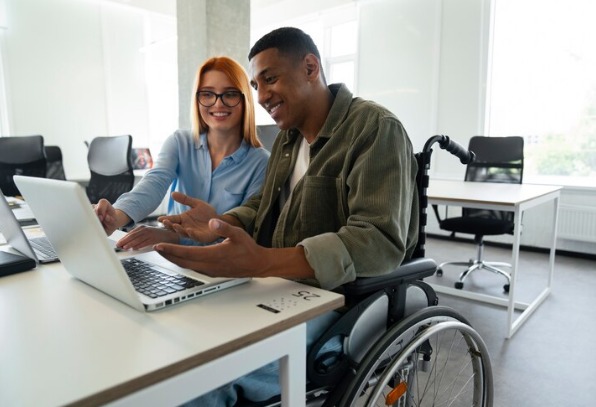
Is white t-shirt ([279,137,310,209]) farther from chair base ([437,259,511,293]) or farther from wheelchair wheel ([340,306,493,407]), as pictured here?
chair base ([437,259,511,293])

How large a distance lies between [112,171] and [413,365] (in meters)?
3.10

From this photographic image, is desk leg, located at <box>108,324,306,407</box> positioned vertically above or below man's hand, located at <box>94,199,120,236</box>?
below

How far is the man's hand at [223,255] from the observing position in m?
0.74

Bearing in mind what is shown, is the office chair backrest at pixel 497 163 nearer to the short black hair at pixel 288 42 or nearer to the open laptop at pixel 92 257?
the short black hair at pixel 288 42

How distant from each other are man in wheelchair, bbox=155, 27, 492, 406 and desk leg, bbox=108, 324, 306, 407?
166 millimetres

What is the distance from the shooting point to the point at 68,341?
24.4 inches

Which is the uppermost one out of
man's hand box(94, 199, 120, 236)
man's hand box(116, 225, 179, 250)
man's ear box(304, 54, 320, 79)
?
man's ear box(304, 54, 320, 79)

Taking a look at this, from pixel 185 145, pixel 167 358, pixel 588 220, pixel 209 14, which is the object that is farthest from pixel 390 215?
pixel 588 220

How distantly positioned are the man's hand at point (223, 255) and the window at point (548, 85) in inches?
164

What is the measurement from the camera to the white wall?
4980 mm

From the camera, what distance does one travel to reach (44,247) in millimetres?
1188

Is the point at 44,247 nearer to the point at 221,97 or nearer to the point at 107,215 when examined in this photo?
the point at 107,215

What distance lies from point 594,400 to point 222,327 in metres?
1.83

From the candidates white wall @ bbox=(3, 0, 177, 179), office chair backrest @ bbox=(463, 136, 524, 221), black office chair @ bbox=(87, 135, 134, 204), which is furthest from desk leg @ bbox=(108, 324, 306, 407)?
white wall @ bbox=(3, 0, 177, 179)
